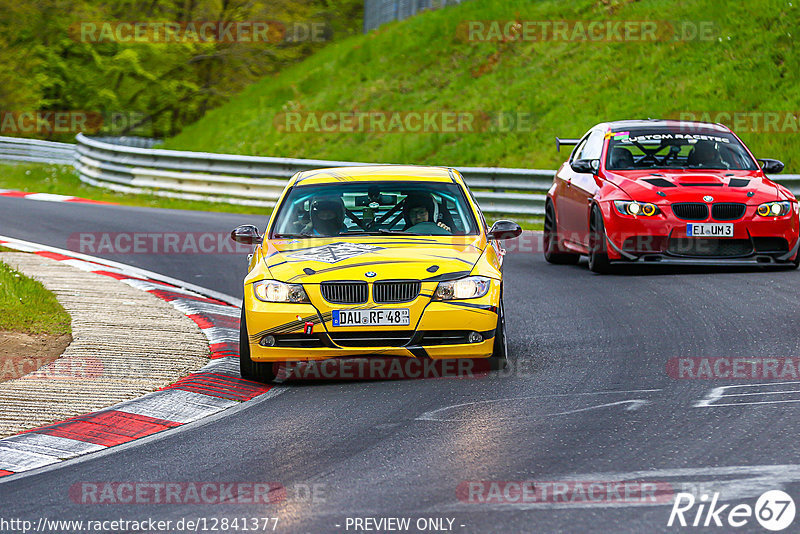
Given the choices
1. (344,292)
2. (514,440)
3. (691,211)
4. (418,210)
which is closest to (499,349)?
(344,292)

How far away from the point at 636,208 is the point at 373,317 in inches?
213

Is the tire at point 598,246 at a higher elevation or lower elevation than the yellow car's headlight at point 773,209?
lower

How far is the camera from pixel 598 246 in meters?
13.0

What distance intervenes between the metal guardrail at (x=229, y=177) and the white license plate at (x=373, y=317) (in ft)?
40.1

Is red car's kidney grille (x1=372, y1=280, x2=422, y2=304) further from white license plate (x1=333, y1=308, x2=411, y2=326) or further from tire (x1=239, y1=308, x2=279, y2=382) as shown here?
tire (x1=239, y1=308, x2=279, y2=382)

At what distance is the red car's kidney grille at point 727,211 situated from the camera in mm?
12328

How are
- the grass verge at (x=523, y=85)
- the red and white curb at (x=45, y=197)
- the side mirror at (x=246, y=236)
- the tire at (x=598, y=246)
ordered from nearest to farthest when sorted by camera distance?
the side mirror at (x=246, y=236) → the tire at (x=598, y=246) → the red and white curb at (x=45, y=197) → the grass verge at (x=523, y=85)

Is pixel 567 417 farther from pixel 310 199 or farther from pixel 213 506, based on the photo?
pixel 310 199

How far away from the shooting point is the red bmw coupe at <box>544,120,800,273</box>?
40.5ft

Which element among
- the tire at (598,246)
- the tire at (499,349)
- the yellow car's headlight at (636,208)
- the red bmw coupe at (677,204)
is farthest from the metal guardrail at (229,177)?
the tire at (499,349)

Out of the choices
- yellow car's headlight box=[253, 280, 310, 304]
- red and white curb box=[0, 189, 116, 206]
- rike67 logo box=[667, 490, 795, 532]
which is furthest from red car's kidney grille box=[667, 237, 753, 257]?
red and white curb box=[0, 189, 116, 206]

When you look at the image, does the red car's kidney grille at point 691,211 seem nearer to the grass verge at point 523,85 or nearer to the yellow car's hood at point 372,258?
the yellow car's hood at point 372,258

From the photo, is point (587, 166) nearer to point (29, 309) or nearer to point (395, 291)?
point (395, 291)

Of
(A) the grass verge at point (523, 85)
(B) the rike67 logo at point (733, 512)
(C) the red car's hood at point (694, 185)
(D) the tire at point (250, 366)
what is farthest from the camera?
(A) the grass verge at point (523, 85)
